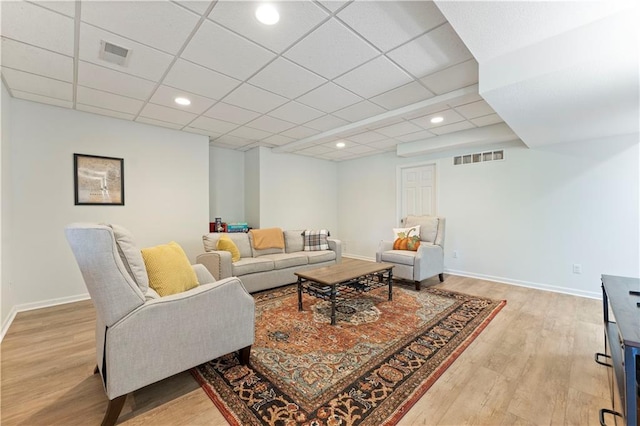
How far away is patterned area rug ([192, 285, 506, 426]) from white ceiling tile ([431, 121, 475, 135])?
252 cm

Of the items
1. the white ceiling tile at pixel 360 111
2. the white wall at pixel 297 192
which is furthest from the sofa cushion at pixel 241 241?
the white ceiling tile at pixel 360 111

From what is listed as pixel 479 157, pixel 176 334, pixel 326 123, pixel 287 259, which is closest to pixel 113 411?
pixel 176 334

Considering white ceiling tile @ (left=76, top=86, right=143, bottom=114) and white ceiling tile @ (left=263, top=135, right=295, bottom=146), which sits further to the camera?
white ceiling tile @ (left=263, top=135, right=295, bottom=146)

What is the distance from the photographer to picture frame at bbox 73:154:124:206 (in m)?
3.39

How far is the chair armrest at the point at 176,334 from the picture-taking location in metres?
1.37

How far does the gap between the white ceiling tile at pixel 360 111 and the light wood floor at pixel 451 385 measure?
271cm

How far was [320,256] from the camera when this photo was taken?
4.21 meters

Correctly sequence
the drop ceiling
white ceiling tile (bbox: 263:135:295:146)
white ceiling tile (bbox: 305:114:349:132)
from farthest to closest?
white ceiling tile (bbox: 263:135:295:146)
white ceiling tile (bbox: 305:114:349:132)
the drop ceiling

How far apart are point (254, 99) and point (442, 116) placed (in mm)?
2462

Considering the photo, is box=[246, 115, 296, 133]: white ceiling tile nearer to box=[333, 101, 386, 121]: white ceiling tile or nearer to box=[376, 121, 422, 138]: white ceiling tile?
box=[333, 101, 386, 121]: white ceiling tile

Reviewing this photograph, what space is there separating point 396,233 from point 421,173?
5.01 ft

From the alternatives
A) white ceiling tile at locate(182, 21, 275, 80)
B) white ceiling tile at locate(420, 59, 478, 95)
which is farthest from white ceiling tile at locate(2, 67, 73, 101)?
white ceiling tile at locate(420, 59, 478, 95)

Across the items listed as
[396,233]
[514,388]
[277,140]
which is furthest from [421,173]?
[514,388]

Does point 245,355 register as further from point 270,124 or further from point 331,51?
point 270,124
